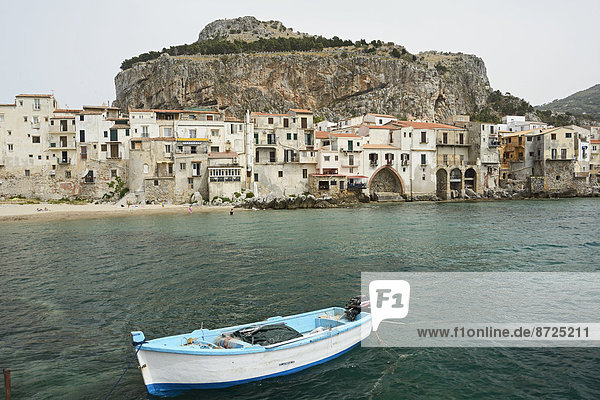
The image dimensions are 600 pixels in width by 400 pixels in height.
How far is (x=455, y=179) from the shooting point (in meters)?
78.2

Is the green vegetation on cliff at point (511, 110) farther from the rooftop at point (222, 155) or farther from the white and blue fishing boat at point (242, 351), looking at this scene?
the white and blue fishing boat at point (242, 351)

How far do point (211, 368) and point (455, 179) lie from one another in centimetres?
7487

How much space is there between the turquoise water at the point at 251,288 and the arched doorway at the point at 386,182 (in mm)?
30399

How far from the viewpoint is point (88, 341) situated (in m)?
13.1

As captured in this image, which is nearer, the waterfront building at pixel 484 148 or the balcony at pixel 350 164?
the balcony at pixel 350 164

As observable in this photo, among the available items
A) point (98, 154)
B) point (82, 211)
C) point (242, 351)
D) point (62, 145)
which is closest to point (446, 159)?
point (98, 154)

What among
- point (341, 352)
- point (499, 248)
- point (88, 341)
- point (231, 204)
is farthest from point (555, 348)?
point (231, 204)

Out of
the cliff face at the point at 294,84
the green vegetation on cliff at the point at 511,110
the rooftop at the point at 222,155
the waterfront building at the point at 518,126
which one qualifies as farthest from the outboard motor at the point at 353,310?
the green vegetation on cliff at the point at 511,110

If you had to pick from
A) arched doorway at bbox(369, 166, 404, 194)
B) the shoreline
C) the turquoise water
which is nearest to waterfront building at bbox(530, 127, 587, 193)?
arched doorway at bbox(369, 166, 404, 194)

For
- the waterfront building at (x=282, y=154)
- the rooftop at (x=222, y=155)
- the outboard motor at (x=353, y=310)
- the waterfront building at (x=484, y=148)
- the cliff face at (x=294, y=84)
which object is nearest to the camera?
the outboard motor at (x=353, y=310)

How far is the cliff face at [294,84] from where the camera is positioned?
112 meters

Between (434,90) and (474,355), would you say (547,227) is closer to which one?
(474,355)

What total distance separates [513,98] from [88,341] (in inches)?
5832

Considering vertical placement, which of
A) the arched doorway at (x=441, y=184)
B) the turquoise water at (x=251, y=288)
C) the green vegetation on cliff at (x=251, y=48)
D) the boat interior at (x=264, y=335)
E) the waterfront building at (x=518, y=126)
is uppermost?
the green vegetation on cliff at (x=251, y=48)
